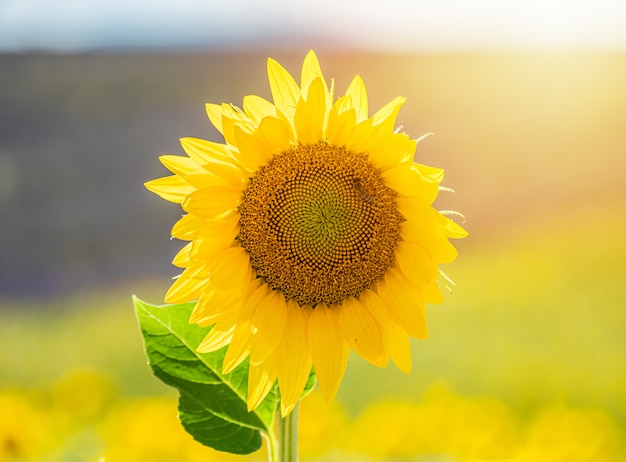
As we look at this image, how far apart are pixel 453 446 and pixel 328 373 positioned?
5.82 ft

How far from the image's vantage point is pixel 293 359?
1040 millimetres

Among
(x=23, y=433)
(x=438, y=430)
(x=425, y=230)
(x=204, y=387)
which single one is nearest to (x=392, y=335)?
(x=425, y=230)

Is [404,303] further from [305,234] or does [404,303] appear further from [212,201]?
A: [212,201]

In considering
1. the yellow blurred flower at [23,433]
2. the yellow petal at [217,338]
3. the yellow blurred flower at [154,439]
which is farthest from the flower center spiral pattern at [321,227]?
the yellow blurred flower at [23,433]

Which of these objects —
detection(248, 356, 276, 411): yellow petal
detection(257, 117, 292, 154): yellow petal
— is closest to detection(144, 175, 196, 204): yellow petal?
detection(257, 117, 292, 154): yellow petal

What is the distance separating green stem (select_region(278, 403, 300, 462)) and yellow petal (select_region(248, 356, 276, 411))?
41mm

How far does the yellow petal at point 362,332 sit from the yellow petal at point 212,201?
0.19m

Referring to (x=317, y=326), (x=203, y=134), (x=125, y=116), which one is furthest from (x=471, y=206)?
(x=317, y=326)

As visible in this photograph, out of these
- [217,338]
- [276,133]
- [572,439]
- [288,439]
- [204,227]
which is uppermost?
[572,439]

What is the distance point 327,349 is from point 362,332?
0.05 metres

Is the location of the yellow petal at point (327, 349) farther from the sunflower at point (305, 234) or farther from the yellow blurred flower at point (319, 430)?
the yellow blurred flower at point (319, 430)

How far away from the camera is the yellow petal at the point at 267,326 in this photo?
3.34 ft

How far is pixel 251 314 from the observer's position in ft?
3.41


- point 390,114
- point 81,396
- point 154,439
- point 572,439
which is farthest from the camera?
point 81,396
